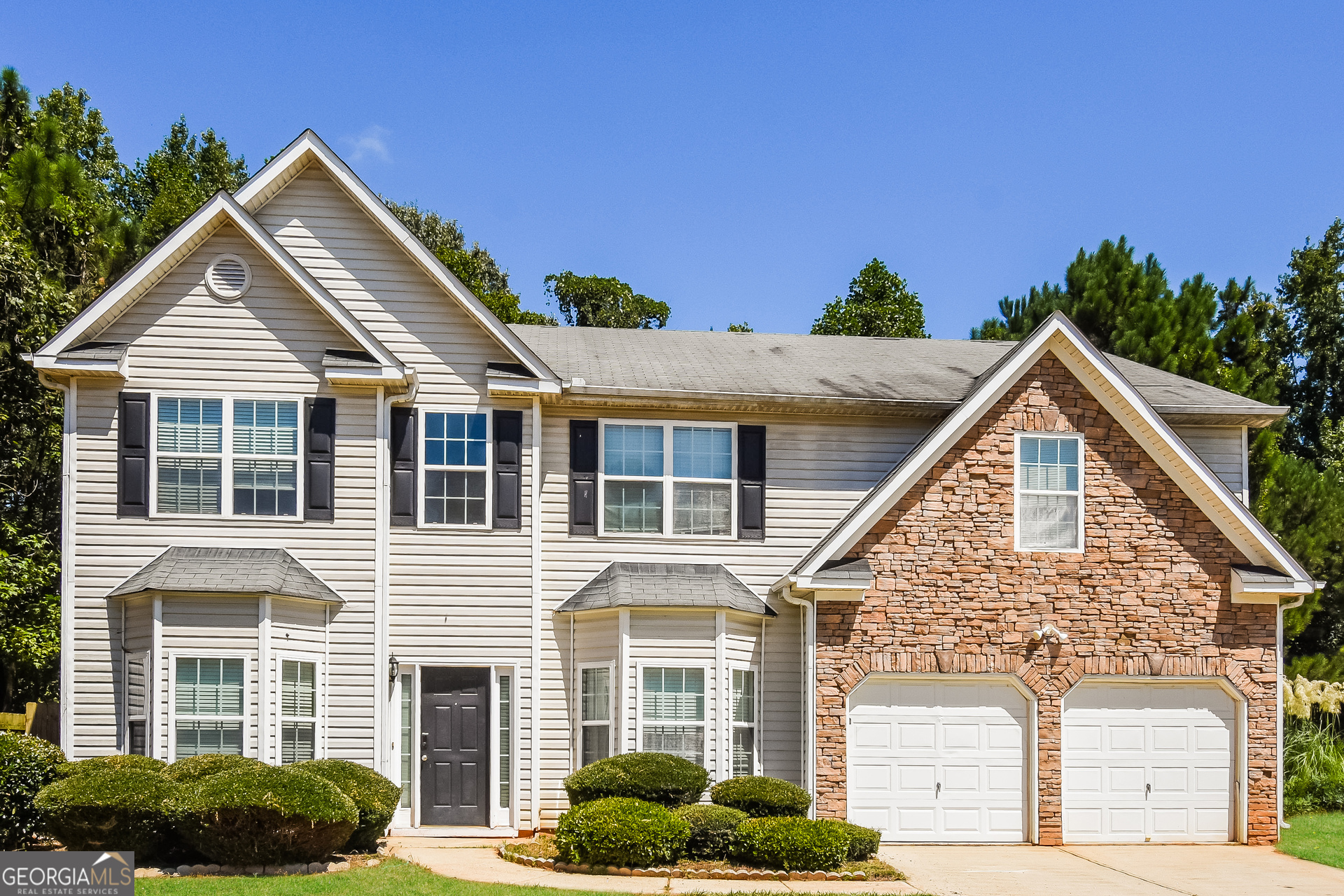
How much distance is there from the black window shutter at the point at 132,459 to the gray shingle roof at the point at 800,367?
5.25 m

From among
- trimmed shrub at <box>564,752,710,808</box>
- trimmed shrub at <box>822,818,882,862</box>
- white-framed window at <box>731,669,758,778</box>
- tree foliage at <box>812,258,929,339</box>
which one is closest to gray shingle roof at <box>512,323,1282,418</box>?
white-framed window at <box>731,669,758,778</box>

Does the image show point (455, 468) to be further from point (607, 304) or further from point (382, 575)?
point (607, 304)

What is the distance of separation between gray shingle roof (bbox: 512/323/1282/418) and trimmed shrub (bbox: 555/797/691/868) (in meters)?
5.63

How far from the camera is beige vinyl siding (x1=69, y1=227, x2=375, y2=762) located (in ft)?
49.7

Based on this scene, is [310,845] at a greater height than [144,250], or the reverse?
[144,250]

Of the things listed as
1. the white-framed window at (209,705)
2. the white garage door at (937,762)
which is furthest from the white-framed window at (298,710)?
the white garage door at (937,762)

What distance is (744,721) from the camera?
52.4ft

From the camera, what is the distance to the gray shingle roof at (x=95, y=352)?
15.0m

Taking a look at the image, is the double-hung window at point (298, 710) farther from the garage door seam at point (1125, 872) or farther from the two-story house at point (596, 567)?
the garage door seam at point (1125, 872)

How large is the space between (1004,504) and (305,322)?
906 centimetres

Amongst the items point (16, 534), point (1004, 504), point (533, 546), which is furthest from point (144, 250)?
point (1004, 504)

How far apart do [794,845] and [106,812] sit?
680 centimetres

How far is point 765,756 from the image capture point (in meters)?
16.1

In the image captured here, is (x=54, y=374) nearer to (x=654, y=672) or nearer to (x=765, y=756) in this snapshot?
(x=654, y=672)
